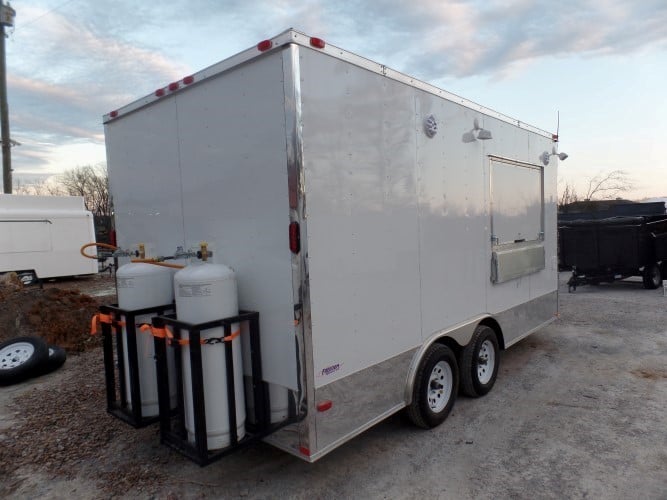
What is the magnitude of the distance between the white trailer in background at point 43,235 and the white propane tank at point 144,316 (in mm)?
12882

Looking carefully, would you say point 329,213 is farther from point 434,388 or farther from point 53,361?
point 53,361

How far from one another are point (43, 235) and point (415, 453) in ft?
48.1

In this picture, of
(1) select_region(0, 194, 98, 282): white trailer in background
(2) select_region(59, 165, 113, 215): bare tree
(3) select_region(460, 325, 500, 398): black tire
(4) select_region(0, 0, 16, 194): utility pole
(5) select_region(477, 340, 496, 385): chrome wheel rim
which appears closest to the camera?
(3) select_region(460, 325, 500, 398): black tire

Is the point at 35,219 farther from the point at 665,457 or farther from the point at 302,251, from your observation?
the point at 665,457

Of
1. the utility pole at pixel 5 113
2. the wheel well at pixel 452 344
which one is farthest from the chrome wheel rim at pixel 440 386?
the utility pole at pixel 5 113

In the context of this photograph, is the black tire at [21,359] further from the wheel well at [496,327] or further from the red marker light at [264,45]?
the wheel well at [496,327]

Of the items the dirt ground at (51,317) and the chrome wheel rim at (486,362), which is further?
the dirt ground at (51,317)

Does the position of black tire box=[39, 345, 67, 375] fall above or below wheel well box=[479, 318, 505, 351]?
below

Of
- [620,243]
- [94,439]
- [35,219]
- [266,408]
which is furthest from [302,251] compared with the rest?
[35,219]

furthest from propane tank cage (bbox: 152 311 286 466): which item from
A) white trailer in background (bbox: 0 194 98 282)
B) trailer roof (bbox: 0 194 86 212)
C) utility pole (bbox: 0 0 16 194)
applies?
utility pole (bbox: 0 0 16 194)

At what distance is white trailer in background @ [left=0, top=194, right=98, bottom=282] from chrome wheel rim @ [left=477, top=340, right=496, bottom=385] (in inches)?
550

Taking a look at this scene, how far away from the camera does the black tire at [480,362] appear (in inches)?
170

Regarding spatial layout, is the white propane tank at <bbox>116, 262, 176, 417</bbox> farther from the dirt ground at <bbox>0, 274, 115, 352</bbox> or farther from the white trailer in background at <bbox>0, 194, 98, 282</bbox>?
the white trailer in background at <bbox>0, 194, 98, 282</bbox>

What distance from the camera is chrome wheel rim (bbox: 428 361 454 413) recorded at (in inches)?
155
